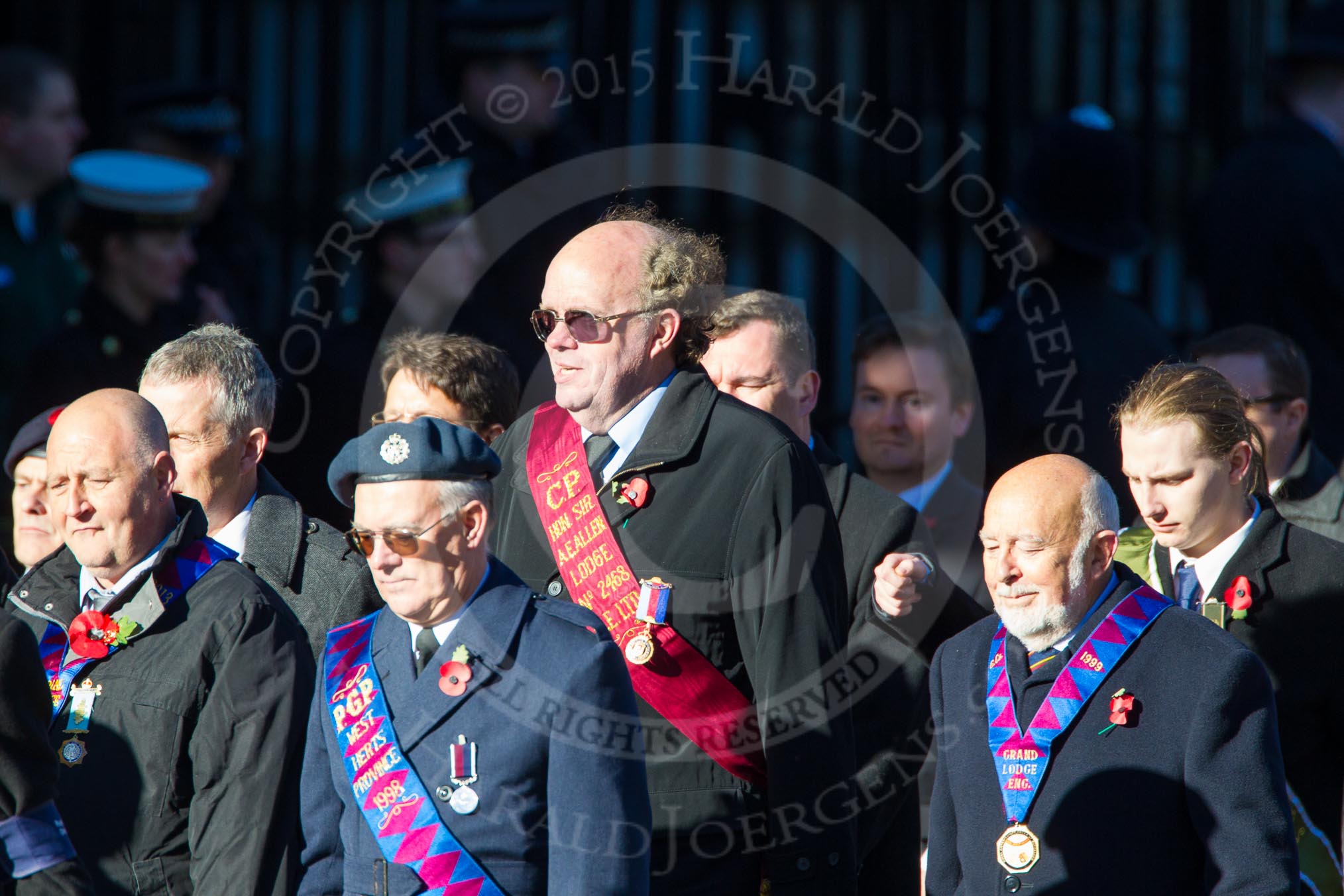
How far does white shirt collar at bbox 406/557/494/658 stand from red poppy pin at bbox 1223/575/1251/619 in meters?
1.62

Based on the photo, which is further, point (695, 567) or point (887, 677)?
point (887, 677)

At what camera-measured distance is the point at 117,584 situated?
3.59 metres

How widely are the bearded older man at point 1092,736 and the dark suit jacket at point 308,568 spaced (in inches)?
50.7

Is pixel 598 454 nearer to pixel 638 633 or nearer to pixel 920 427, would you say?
pixel 638 633

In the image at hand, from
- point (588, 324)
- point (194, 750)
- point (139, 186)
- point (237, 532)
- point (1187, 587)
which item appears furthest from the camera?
point (139, 186)

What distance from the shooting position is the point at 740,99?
6.76 m

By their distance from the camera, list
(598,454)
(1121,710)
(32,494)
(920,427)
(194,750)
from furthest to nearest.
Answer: (920,427)
(32,494)
(598,454)
(194,750)
(1121,710)

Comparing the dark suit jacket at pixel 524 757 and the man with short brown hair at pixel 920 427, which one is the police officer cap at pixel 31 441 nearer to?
the dark suit jacket at pixel 524 757

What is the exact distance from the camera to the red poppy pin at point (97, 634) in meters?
3.54

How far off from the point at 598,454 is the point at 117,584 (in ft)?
3.08

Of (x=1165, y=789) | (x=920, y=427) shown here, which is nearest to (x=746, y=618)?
(x=1165, y=789)

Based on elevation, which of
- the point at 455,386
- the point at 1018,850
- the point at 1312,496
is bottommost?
the point at 1018,850

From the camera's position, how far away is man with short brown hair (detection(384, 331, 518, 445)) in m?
4.54

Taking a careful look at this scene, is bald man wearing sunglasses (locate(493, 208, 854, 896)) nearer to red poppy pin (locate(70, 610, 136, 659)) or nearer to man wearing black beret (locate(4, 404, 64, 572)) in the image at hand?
red poppy pin (locate(70, 610, 136, 659))
